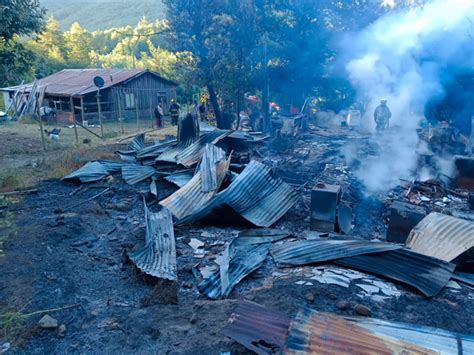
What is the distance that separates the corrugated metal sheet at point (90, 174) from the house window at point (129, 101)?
14908 millimetres

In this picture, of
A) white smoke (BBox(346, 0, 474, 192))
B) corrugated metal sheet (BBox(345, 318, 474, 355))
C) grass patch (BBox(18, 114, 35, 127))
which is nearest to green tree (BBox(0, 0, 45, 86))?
corrugated metal sheet (BBox(345, 318, 474, 355))

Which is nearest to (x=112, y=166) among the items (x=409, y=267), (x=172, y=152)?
(x=172, y=152)

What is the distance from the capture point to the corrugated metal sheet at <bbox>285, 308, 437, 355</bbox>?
2.55 m

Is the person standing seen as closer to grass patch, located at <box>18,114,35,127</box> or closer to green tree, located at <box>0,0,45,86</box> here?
grass patch, located at <box>18,114,35,127</box>

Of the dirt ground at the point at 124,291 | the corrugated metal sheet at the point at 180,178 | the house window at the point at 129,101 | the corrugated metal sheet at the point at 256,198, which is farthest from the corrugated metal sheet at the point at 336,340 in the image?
the house window at the point at 129,101

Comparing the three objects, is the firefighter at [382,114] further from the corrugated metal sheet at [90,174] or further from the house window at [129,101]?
the house window at [129,101]

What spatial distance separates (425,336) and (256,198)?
4.05 m

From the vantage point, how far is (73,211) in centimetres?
687

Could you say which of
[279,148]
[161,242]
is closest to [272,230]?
[161,242]

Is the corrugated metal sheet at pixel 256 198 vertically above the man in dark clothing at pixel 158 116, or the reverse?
the man in dark clothing at pixel 158 116

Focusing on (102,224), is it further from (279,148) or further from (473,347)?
(279,148)

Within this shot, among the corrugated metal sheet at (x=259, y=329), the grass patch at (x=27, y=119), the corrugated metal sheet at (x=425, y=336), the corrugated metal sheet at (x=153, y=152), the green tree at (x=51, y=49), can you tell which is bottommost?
the corrugated metal sheet at (x=259, y=329)

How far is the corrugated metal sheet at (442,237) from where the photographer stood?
4465 mm

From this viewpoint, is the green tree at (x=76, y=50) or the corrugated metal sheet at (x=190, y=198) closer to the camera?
the corrugated metal sheet at (x=190, y=198)
